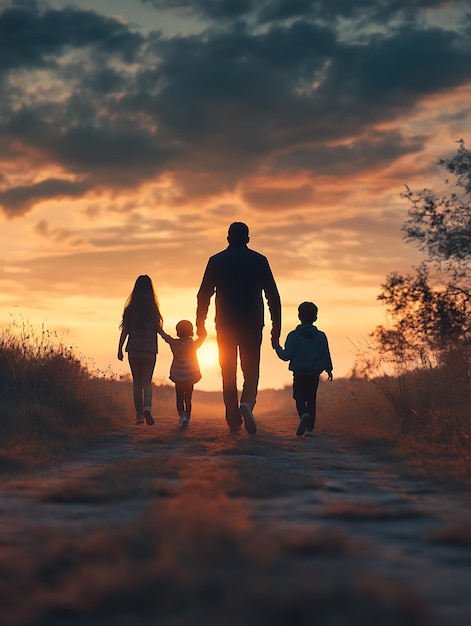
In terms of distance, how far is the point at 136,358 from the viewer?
12.8 m

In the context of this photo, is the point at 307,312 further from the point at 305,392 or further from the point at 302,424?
the point at 302,424

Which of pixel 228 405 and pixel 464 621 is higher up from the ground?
pixel 228 405

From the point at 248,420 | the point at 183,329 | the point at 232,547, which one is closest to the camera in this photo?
the point at 232,547

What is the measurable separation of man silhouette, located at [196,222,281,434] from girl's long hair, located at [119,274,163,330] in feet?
6.15

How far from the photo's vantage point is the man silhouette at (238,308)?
34.4 ft

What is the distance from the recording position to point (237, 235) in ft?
37.0

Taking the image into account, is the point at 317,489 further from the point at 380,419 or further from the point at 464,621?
the point at 380,419

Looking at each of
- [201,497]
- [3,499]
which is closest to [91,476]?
[3,499]

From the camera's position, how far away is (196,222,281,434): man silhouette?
10.5 meters

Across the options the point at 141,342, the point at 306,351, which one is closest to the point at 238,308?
the point at 306,351

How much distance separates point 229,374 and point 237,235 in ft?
6.59

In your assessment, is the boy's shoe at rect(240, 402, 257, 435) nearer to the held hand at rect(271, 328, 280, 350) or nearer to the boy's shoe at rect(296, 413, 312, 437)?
the boy's shoe at rect(296, 413, 312, 437)

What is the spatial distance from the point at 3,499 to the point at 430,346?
32.9 ft

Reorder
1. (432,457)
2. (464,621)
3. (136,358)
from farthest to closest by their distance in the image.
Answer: (136,358)
(432,457)
(464,621)
